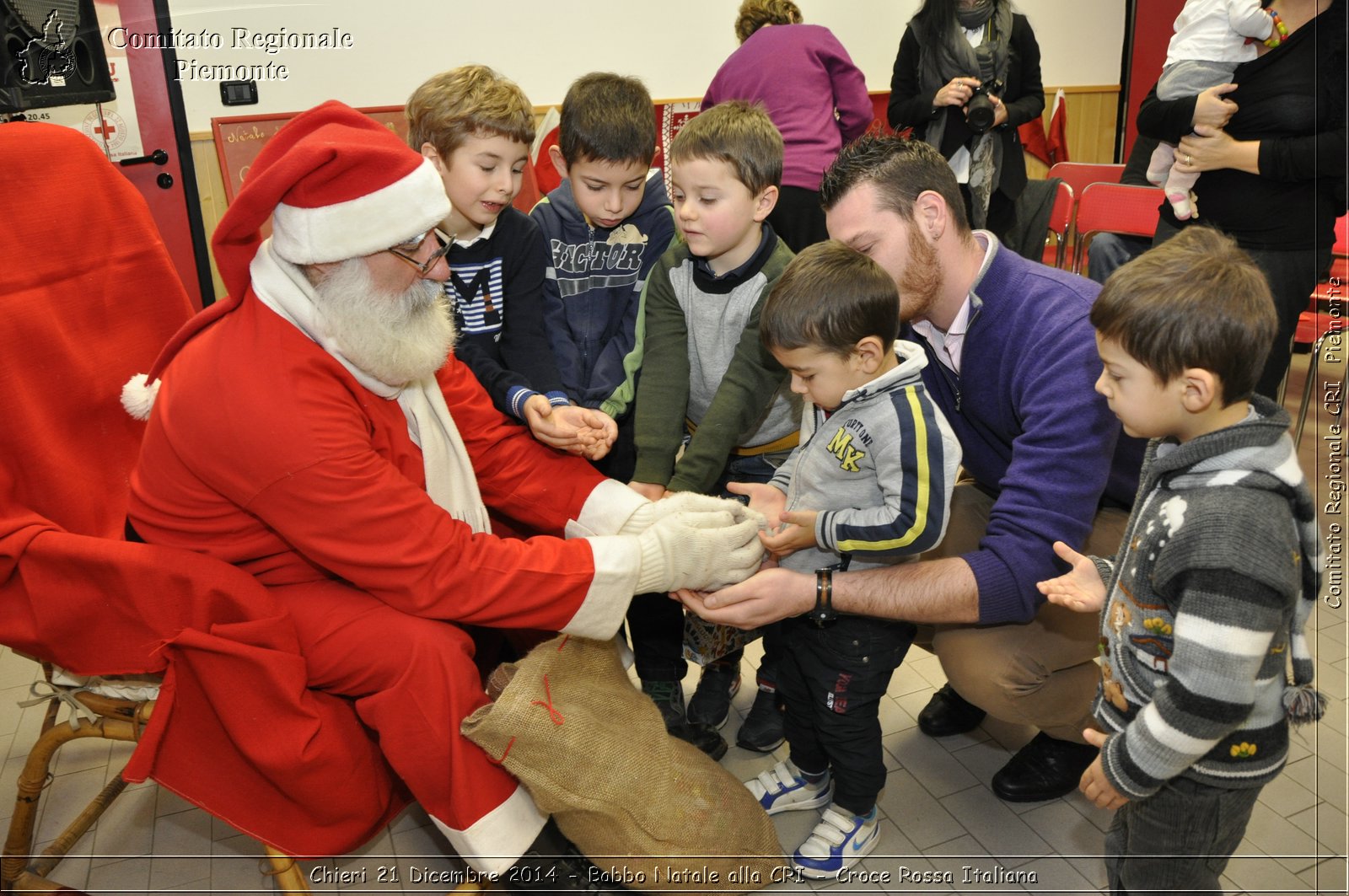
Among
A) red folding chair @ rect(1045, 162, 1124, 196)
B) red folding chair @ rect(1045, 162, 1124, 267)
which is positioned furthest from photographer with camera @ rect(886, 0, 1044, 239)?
red folding chair @ rect(1045, 162, 1124, 196)

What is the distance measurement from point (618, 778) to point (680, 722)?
0.65m

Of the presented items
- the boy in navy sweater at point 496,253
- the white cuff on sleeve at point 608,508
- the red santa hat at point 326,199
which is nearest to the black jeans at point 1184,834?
the white cuff on sleeve at point 608,508

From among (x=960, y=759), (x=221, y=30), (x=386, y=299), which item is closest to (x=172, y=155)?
(x=221, y=30)

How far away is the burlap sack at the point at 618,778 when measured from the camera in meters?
1.69

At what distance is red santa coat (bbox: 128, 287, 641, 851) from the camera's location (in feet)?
5.40

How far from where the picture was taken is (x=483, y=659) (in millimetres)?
2172

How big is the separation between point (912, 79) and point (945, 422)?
3116mm

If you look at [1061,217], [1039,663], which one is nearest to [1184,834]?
[1039,663]

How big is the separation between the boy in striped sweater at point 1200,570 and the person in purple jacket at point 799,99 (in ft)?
6.84

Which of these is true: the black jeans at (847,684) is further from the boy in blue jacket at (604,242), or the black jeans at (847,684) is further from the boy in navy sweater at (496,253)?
the boy in blue jacket at (604,242)

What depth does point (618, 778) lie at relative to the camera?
5.85ft

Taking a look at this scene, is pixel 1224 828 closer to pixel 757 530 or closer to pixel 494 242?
pixel 757 530

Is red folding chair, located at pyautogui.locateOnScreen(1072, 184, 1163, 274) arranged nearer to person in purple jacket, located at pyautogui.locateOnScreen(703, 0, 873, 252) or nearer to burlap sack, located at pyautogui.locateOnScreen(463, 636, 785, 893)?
person in purple jacket, located at pyautogui.locateOnScreen(703, 0, 873, 252)

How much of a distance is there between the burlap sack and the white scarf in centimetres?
40
